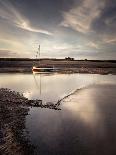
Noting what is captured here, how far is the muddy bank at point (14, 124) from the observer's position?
36.9 ft

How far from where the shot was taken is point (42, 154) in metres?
10.5

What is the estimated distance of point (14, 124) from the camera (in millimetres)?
15406

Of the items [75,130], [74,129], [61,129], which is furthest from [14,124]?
[75,130]

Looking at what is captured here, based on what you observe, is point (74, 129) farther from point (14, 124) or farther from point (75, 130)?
point (14, 124)

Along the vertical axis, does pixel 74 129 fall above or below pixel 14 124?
above

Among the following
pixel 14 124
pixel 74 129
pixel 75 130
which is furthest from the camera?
pixel 14 124

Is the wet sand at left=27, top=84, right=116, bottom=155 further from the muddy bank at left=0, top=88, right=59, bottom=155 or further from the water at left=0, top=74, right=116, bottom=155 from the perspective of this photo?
the muddy bank at left=0, top=88, right=59, bottom=155

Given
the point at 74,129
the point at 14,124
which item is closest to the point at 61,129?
the point at 74,129

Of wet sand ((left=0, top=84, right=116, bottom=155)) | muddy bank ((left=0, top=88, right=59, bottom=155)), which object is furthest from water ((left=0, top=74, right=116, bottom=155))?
muddy bank ((left=0, top=88, right=59, bottom=155))

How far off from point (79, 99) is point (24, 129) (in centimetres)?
1040

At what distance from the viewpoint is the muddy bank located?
11259mm

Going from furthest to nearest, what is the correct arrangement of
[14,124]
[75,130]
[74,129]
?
[14,124]
[74,129]
[75,130]

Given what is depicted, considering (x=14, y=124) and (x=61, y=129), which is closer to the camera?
(x=61, y=129)

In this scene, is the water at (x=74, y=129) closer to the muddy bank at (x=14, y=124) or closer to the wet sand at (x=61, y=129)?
the wet sand at (x=61, y=129)
